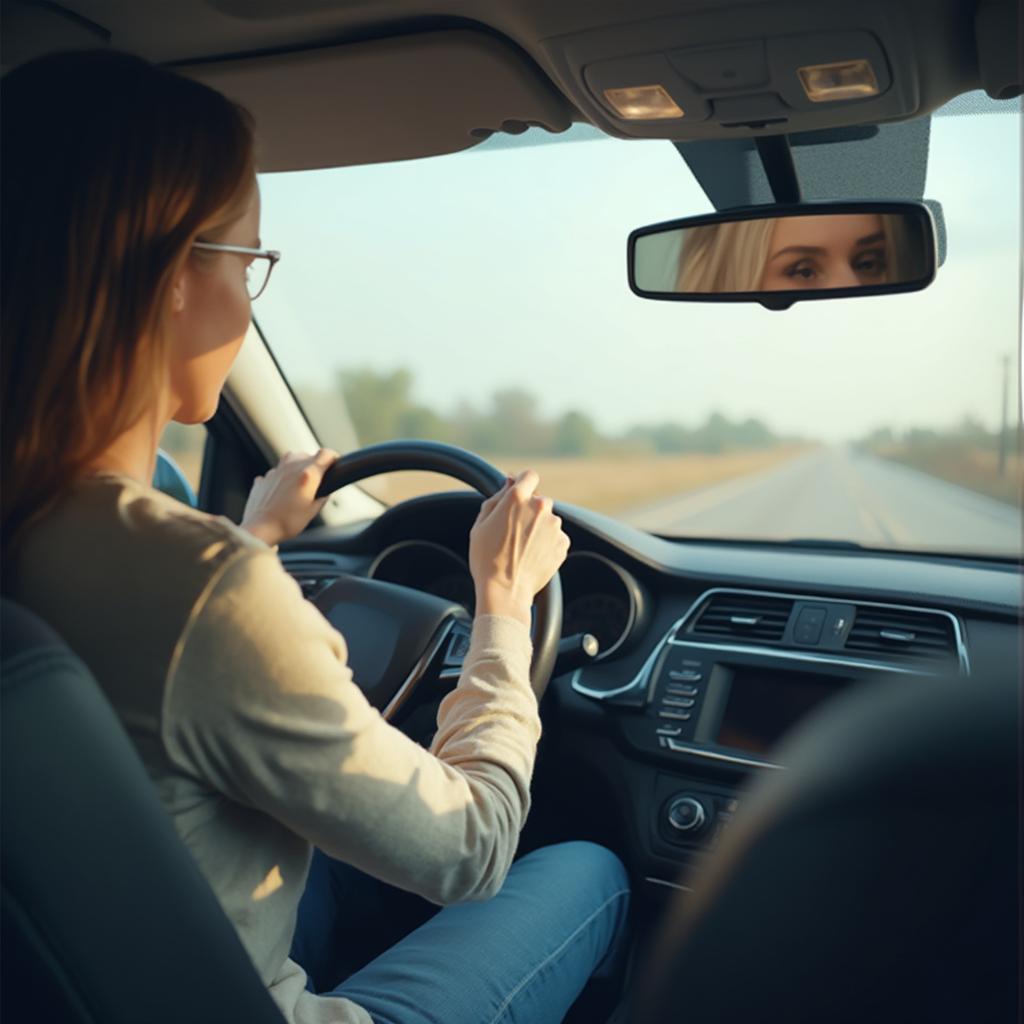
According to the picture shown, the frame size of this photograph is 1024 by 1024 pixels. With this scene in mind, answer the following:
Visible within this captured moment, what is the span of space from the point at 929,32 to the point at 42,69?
4.14 ft

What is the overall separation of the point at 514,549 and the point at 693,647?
4.19ft

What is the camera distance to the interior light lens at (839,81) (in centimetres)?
195

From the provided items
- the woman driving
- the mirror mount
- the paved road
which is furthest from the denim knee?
the paved road

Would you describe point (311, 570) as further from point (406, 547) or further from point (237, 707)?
point (237, 707)

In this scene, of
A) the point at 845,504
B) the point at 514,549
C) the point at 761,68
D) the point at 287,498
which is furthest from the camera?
the point at 845,504

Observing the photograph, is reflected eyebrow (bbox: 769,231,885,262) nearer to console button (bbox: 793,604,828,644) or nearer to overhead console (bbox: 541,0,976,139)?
overhead console (bbox: 541,0,976,139)

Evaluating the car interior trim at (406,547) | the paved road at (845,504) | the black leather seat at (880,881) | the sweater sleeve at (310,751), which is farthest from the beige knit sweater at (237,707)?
the paved road at (845,504)

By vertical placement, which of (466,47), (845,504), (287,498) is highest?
(466,47)

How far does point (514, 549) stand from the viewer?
71.0 inches

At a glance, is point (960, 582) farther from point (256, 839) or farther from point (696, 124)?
point (256, 839)

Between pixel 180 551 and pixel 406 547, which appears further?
pixel 406 547

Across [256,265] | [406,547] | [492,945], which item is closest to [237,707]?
[256,265]

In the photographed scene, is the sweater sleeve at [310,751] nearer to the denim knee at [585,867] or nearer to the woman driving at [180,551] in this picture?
the woman driving at [180,551]

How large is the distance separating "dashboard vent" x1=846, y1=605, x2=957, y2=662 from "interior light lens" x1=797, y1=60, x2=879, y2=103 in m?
→ 1.24
